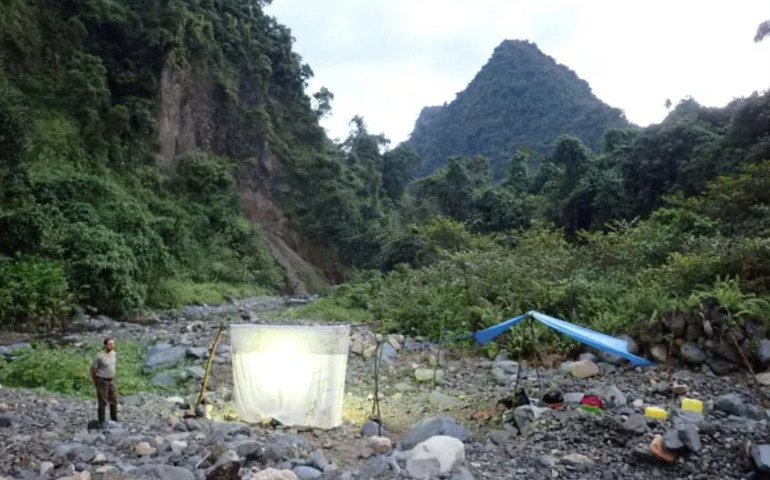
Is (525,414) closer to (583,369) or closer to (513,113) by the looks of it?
(583,369)

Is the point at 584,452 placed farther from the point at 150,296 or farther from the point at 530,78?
the point at 530,78

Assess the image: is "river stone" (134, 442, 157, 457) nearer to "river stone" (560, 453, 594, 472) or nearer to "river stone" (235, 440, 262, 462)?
"river stone" (235, 440, 262, 462)

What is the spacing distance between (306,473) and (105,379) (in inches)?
102

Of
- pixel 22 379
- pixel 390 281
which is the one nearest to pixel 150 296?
pixel 390 281

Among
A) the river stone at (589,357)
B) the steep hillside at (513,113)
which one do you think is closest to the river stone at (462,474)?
the river stone at (589,357)

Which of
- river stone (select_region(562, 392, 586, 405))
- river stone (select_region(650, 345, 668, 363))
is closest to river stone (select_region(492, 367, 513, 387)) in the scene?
river stone (select_region(562, 392, 586, 405))

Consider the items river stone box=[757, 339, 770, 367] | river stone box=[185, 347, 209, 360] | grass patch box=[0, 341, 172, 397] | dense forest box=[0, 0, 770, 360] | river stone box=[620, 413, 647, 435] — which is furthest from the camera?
dense forest box=[0, 0, 770, 360]

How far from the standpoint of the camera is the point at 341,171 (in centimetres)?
3881

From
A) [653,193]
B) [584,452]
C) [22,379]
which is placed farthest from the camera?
[653,193]

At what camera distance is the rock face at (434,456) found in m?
5.09

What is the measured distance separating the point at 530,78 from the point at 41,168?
222 ft

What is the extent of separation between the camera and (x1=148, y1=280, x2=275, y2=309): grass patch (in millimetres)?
18897

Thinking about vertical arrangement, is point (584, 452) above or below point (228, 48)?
below

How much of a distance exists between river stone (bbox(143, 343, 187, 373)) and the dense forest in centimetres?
417
